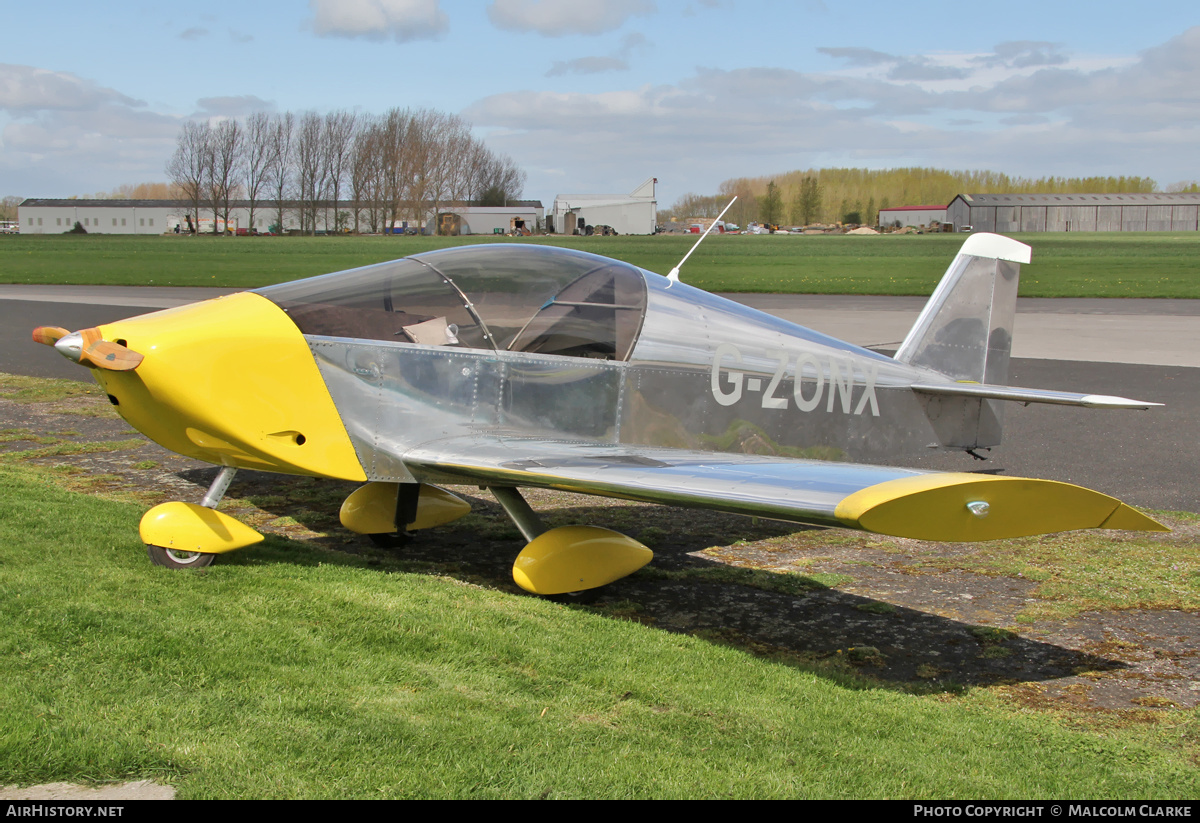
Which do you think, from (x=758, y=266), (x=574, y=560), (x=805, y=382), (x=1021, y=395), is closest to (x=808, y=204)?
(x=758, y=266)

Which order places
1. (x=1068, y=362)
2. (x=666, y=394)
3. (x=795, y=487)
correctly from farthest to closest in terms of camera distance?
(x=1068, y=362), (x=666, y=394), (x=795, y=487)

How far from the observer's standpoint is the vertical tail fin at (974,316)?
6.93 m

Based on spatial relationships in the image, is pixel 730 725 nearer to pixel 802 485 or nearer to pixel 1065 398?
pixel 802 485

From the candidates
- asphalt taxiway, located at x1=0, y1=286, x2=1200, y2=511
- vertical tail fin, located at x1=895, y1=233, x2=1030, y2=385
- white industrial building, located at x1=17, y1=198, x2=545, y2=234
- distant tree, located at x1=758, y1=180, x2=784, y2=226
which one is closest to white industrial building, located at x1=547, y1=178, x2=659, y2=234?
white industrial building, located at x1=17, y1=198, x2=545, y2=234

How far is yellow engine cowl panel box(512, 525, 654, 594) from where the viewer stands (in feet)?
15.7

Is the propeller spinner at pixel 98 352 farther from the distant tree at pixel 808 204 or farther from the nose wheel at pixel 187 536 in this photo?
the distant tree at pixel 808 204

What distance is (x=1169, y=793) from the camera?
10.1ft

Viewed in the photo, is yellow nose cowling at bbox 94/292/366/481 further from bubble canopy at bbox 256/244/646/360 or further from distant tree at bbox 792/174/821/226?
distant tree at bbox 792/174/821/226

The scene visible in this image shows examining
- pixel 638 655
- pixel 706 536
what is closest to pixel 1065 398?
pixel 706 536

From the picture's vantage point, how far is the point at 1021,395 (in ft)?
19.7

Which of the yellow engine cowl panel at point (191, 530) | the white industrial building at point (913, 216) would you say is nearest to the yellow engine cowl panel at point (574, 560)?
the yellow engine cowl panel at point (191, 530)

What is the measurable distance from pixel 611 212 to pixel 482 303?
305ft

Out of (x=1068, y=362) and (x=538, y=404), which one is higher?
(x=538, y=404)

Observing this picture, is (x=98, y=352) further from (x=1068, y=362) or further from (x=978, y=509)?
(x=1068, y=362)
